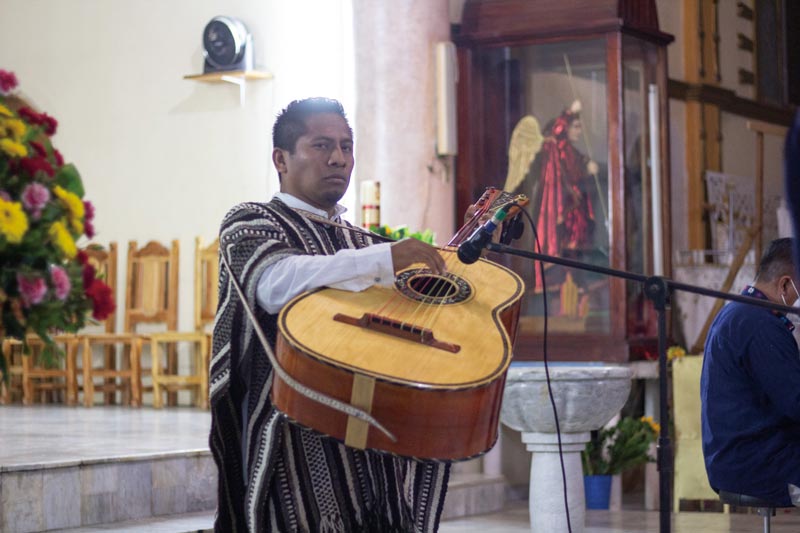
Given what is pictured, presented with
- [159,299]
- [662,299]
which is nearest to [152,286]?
[159,299]

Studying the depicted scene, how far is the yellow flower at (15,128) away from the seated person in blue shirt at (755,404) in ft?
8.37

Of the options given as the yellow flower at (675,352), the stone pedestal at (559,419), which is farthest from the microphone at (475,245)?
the yellow flower at (675,352)

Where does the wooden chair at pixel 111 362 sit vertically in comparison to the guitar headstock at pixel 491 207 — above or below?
below

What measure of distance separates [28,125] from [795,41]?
1077cm

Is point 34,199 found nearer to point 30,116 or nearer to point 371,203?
point 30,116

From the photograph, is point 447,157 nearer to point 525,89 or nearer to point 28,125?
point 525,89

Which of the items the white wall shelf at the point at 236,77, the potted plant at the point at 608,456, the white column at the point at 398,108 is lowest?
the potted plant at the point at 608,456

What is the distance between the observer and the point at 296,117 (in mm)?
2777

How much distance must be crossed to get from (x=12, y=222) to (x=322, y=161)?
32.5 inches

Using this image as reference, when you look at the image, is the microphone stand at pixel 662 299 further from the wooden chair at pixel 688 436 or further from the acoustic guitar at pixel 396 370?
the wooden chair at pixel 688 436

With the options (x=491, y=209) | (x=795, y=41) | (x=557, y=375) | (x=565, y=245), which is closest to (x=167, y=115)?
(x=565, y=245)

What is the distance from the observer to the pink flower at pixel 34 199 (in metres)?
2.12

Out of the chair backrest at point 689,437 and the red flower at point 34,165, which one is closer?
the red flower at point 34,165

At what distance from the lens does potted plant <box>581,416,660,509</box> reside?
22.5 feet
